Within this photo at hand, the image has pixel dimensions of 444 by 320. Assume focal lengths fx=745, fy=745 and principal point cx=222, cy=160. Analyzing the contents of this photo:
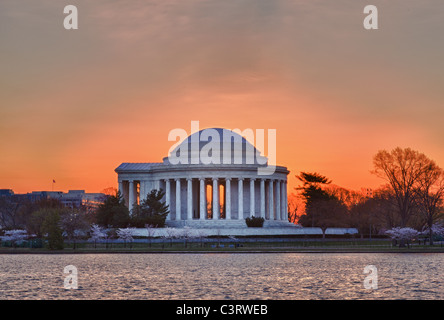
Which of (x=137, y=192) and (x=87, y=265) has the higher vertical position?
(x=137, y=192)

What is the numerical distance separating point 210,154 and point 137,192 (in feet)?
67.7

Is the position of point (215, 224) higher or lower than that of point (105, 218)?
lower

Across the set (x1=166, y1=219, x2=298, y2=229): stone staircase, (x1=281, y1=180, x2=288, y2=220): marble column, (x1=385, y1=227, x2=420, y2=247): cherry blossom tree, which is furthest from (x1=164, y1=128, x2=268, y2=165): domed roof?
(x1=385, y1=227, x2=420, y2=247): cherry blossom tree

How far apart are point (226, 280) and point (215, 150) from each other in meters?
95.5

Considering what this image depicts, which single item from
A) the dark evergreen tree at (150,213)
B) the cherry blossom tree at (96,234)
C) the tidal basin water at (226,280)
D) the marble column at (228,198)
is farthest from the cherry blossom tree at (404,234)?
the dark evergreen tree at (150,213)

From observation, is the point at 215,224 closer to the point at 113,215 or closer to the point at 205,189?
the point at 205,189

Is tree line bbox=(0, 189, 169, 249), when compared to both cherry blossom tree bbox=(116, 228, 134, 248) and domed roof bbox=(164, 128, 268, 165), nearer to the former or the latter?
cherry blossom tree bbox=(116, 228, 134, 248)

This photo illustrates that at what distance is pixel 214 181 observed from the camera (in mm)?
143000

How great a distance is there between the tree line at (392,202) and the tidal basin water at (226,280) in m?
41.3

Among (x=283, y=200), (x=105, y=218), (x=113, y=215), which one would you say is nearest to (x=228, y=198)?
(x=283, y=200)

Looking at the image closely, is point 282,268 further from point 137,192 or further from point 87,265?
point 137,192

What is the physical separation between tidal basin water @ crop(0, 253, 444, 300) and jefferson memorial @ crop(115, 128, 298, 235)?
67.0 meters
